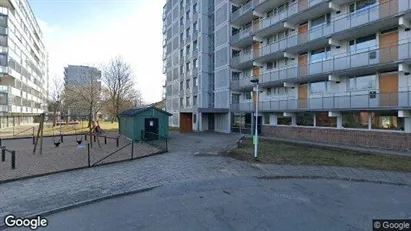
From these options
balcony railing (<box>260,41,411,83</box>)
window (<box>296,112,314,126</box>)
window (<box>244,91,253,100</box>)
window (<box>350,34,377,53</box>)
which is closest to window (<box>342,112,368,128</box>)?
window (<box>296,112,314,126</box>)

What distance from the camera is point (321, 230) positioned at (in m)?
4.56

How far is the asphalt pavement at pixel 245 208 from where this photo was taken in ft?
15.8

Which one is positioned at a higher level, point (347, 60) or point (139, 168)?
point (347, 60)

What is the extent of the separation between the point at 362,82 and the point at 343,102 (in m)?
1.79

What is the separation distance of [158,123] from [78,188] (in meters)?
13.8

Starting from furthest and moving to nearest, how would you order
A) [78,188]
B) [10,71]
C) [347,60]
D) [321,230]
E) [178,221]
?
1. [10,71]
2. [347,60]
3. [78,188]
4. [178,221]
5. [321,230]

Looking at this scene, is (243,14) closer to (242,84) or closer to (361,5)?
(242,84)

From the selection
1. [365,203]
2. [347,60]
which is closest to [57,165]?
[365,203]

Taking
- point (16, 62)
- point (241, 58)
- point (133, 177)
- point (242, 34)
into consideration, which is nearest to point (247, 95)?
point (241, 58)

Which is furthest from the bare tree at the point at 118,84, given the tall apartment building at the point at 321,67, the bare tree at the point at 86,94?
the tall apartment building at the point at 321,67

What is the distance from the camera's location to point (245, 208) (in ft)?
18.8

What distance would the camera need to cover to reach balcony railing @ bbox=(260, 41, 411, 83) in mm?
14304

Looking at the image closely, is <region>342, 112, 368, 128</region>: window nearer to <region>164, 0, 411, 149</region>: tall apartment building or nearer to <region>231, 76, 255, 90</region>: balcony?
<region>164, 0, 411, 149</region>: tall apartment building

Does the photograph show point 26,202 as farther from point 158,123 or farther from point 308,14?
point 308,14
